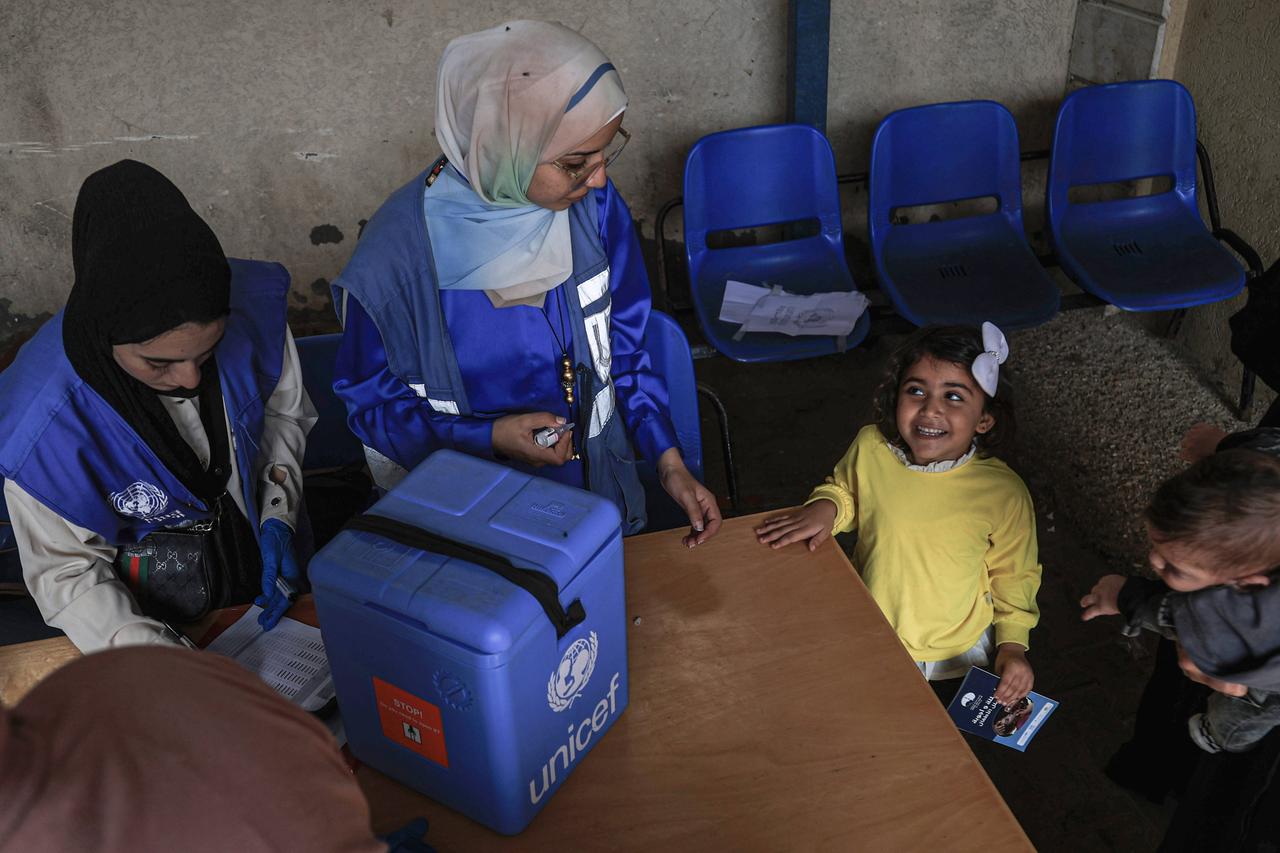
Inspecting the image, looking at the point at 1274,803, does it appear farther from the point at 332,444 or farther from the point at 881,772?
the point at 332,444

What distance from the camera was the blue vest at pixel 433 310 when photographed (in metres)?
1.74

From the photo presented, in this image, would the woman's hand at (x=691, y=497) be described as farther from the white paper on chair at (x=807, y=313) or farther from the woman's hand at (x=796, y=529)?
the white paper on chair at (x=807, y=313)

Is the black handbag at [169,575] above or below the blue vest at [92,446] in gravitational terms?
below

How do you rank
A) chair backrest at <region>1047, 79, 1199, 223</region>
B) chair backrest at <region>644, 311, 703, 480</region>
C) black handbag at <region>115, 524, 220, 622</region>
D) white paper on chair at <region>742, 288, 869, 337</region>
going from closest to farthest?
black handbag at <region>115, 524, 220, 622</region> → chair backrest at <region>644, 311, 703, 480</region> → white paper on chair at <region>742, 288, 869, 337</region> → chair backrest at <region>1047, 79, 1199, 223</region>

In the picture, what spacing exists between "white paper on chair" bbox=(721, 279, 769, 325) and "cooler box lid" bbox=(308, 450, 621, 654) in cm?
208

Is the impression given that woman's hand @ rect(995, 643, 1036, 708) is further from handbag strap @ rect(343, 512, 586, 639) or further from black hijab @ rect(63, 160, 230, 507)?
black hijab @ rect(63, 160, 230, 507)

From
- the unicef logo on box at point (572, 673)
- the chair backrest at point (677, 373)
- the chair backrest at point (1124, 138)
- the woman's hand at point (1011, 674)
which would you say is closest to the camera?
the unicef logo on box at point (572, 673)

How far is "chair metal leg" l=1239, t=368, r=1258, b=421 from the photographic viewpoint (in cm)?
342

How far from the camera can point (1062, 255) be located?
11.7ft

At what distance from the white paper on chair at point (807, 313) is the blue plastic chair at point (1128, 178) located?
2.66 feet

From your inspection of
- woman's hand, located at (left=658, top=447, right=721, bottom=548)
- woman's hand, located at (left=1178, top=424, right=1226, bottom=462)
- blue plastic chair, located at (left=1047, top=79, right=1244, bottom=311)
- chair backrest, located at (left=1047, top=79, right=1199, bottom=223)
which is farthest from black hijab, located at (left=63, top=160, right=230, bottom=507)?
chair backrest, located at (left=1047, top=79, right=1199, bottom=223)

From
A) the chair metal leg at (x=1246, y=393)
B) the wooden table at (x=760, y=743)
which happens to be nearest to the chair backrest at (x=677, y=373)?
the wooden table at (x=760, y=743)

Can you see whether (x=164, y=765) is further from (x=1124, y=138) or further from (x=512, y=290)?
→ (x=1124, y=138)

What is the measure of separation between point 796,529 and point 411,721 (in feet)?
2.52
